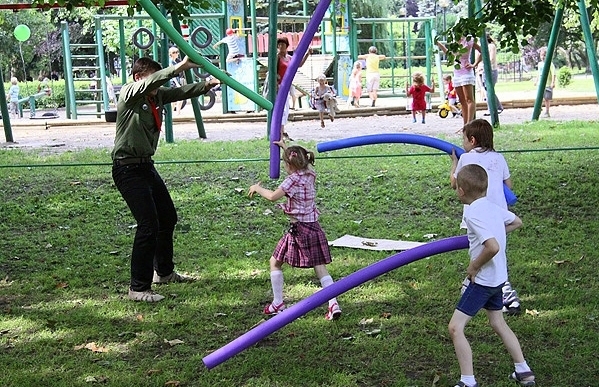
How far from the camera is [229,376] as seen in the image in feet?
15.7

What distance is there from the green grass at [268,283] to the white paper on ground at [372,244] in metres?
0.16

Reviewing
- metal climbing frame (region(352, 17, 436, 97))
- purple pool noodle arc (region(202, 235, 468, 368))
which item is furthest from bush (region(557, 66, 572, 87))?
purple pool noodle arc (region(202, 235, 468, 368))

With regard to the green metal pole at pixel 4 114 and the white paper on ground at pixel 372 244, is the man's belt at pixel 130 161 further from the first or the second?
the green metal pole at pixel 4 114

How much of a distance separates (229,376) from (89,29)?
1664 inches

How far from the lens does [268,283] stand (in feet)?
22.3

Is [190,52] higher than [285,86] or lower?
higher

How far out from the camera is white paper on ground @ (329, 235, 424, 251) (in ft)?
25.6

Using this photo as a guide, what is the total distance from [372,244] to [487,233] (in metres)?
3.70

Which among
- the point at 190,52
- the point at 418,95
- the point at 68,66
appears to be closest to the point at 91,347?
the point at 190,52

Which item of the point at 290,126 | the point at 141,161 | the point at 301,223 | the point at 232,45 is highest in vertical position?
the point at 232,45

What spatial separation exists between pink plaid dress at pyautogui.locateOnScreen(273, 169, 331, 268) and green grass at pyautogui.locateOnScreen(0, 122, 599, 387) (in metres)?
0.40

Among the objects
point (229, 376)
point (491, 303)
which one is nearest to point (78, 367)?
point (229, 376)

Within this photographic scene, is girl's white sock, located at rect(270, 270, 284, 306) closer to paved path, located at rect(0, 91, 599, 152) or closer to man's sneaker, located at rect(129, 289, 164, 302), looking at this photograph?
man's sneaker, located at rect(129, 289, 164, 302)

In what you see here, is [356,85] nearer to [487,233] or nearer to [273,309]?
[273,309]
